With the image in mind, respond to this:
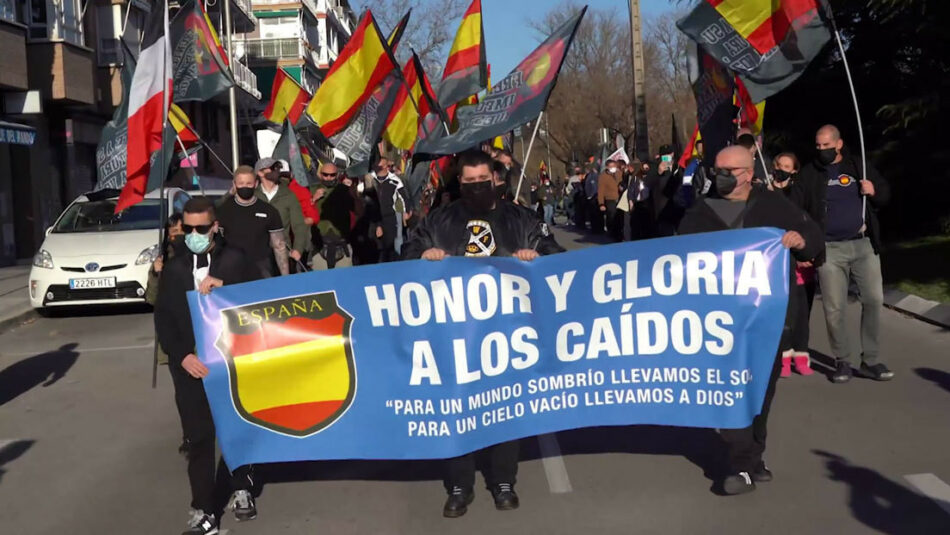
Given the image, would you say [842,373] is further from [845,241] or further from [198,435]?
[198,435]

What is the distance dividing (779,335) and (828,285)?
329cm

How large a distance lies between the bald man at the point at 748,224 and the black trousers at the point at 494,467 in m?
1.09

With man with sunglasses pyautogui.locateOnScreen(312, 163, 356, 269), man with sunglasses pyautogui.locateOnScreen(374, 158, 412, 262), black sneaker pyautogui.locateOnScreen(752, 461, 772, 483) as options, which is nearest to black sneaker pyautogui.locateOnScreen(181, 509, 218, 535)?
black sneaker pyautogui.locateOnScreen(752, 461, 772, 483)

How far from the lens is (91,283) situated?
14.7 metres

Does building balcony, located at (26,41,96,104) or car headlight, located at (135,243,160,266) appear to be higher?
building balcony, located at (26,41,96,104)

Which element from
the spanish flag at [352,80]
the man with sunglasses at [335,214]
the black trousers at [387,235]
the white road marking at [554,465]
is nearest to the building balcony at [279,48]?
the black trousers at [387,235]

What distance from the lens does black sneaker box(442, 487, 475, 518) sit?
18.5 ft

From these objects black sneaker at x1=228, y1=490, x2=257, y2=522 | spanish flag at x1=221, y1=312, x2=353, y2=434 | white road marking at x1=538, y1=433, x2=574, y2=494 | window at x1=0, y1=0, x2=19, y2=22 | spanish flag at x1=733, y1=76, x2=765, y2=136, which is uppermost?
window at x1=0, y1=0, x2=19, y2=22

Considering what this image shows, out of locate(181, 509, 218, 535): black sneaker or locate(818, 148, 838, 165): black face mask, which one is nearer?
locate(181, 509, 218, 535): black sneaker

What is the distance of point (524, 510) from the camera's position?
18.8 ft

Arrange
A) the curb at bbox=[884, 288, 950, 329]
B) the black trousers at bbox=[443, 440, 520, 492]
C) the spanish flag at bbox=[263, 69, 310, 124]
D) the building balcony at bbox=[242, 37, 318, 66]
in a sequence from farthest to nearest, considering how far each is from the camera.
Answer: the building balcony at bbox=[242, 37, 318, 66], the spanish flag at bbox=[263, 69, 310, 124], the curb at bbox=[884, 288, 950, 329], the black trousers at bbox=[443, 440, 520, 492]

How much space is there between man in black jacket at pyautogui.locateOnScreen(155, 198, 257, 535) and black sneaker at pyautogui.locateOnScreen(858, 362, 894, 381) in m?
5.28

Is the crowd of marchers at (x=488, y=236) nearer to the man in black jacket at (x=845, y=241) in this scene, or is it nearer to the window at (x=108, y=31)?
the man in black jacket at (x=845, y=241)

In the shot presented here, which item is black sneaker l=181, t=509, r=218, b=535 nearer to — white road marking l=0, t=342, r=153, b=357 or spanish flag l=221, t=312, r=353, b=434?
spanish flag l=221, t=312, r=353, b=434
